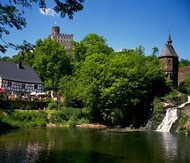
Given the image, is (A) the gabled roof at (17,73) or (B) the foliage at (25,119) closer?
(B) the foliage at (25,119)

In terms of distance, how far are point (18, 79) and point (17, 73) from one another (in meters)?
1.54

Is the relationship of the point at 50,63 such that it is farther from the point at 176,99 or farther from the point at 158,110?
the point at 176,99

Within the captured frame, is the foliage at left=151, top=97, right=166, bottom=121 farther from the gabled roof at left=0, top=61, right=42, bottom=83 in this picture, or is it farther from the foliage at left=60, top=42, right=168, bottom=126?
the gabled roof at left=0, top=61, right=42, bottom=83

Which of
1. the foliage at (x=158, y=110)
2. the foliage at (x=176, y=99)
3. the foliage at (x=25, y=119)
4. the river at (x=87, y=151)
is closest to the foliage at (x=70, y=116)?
the foliage at (x=25, y=119)

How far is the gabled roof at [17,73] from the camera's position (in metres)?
65.5

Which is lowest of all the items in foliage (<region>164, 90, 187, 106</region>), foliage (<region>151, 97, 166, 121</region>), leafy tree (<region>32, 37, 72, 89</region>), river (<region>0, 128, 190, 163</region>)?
river (<region>0, 128, 190, 163</region>)

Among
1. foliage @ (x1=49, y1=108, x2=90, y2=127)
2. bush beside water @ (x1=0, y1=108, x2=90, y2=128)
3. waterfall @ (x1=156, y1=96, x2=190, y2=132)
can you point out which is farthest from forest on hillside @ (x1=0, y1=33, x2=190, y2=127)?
waterfall @ (x1=156, y1=96, x2=190, y2=132)

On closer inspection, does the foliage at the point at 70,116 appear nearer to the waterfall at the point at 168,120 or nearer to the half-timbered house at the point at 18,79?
the waterfall at the point at 168,120

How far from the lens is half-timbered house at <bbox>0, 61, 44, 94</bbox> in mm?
65000

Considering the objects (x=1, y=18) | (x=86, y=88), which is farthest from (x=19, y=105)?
(x=1, y=18)

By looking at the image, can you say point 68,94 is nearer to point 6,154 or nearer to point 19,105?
point 19,105

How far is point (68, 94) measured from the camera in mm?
60156

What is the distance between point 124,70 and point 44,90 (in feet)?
89.4

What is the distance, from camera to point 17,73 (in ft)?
221
